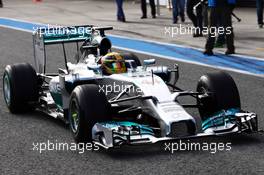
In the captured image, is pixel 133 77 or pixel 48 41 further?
pixel 48 41

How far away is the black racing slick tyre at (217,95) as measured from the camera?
8555 millimetres

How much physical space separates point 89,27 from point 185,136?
3427 millimetres

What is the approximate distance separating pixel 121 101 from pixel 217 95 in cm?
110

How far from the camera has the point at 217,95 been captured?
8.57m

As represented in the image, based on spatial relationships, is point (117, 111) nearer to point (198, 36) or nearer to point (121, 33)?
point (198, 36)

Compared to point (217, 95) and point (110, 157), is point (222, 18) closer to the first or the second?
point (217, 95)

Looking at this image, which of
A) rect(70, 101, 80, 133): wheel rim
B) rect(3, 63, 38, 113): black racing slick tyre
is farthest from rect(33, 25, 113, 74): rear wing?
rect(70, 101, 80, 133): wheel rim

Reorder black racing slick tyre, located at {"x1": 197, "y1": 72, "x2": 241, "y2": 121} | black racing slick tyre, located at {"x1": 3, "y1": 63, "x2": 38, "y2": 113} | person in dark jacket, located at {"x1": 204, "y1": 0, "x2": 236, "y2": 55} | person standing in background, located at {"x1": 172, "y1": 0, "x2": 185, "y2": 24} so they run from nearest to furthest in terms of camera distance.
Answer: black racing slick tyre, located at {"x1": 197, "y1": 72, "x2": 241, "y2": 121}
black racing slick tyre, located at {"x1": 3, "y1": 63, "x2": 38, "y2": 113}
person in dark jacket, located at {"x1": 204, "y1": 0, "x2": 236, "y2": 55}
person standing in background, located at {"x1": 172, "y1": 0, "x2": 185, "y2": 24}

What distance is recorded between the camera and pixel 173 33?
790 inches

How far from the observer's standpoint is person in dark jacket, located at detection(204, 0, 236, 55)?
50.7ft

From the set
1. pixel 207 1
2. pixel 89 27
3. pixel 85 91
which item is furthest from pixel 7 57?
pixel 85 91

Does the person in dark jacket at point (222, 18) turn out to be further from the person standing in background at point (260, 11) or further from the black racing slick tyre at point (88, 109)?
the black racing slick tyre at point (88, 109)

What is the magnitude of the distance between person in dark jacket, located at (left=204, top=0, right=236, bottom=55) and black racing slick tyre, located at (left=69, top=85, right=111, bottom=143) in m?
7.57

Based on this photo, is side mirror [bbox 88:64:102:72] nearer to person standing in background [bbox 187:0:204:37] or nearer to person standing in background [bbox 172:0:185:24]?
person standing in background [bbox 187:0:204:37]
